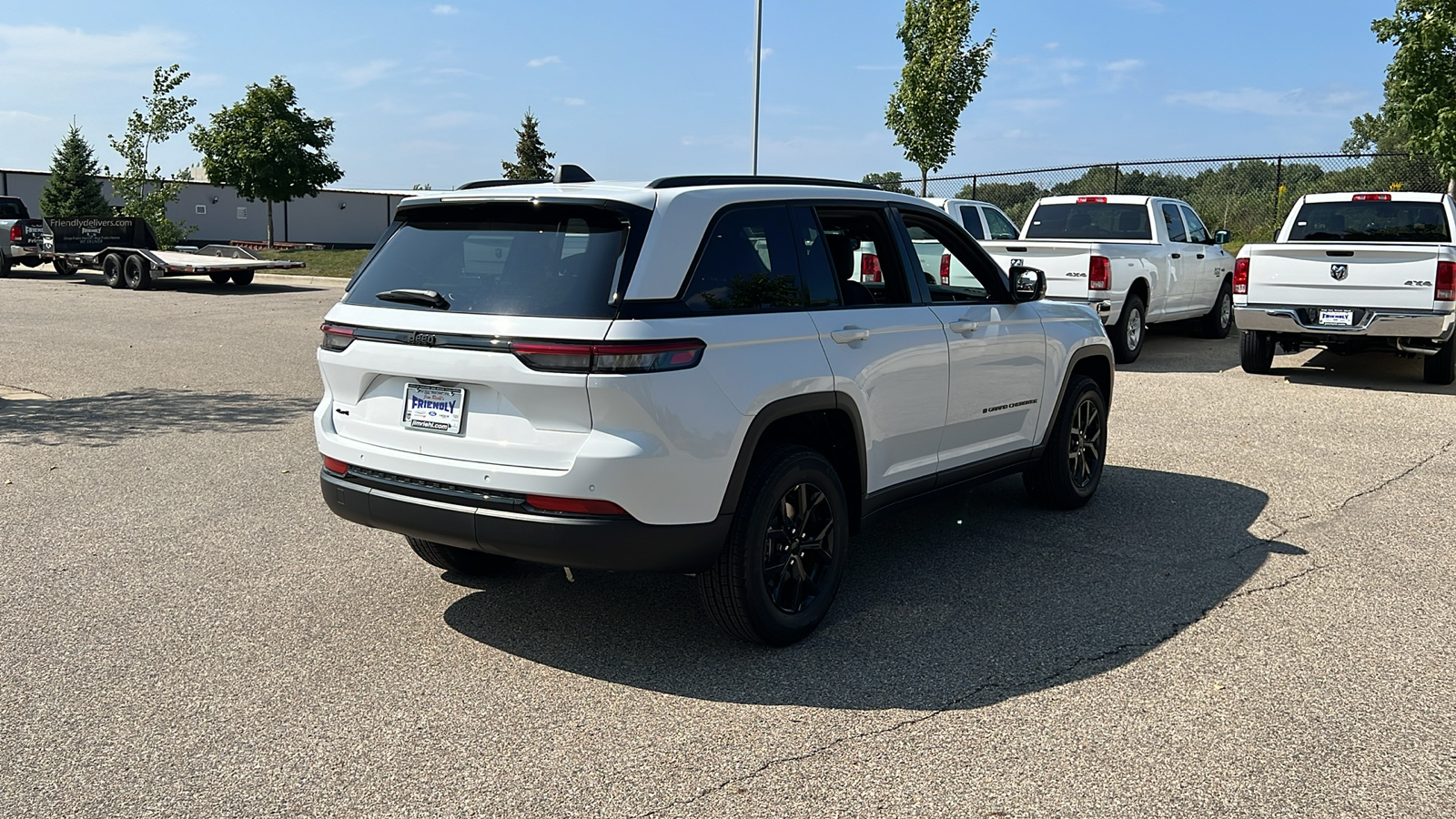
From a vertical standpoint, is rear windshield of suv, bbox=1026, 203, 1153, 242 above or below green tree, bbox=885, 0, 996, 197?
below

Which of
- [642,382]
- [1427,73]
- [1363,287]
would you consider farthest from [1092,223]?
[642,382]

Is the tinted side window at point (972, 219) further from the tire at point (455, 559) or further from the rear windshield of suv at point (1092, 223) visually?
the tire at point (455, 559)

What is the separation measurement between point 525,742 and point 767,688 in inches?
36.4

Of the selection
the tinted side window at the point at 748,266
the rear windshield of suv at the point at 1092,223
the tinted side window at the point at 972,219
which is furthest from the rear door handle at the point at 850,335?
the tinted side window at the point at 972,219

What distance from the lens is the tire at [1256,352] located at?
1301 centimetres

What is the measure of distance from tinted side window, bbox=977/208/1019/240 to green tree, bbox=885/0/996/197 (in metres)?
8.37

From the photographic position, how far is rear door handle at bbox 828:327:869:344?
4.94 metres

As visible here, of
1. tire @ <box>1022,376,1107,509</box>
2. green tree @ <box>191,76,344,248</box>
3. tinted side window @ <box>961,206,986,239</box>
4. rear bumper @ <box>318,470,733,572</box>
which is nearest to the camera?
rear bumper @ <box>318,470,733,572</box>

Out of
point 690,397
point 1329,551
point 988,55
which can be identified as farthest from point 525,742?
point 988,55

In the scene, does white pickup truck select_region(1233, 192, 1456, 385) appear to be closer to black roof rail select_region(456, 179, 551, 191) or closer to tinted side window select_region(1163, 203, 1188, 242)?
tinted side window select_region(1163, 203, 1188, 242)

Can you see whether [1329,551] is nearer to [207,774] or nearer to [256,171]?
[207,774]

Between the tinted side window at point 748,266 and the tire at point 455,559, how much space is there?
71.5 inches

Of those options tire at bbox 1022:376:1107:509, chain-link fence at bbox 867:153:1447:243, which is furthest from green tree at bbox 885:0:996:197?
tire at bbox 1022:376:1107:509

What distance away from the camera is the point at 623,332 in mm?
4098
